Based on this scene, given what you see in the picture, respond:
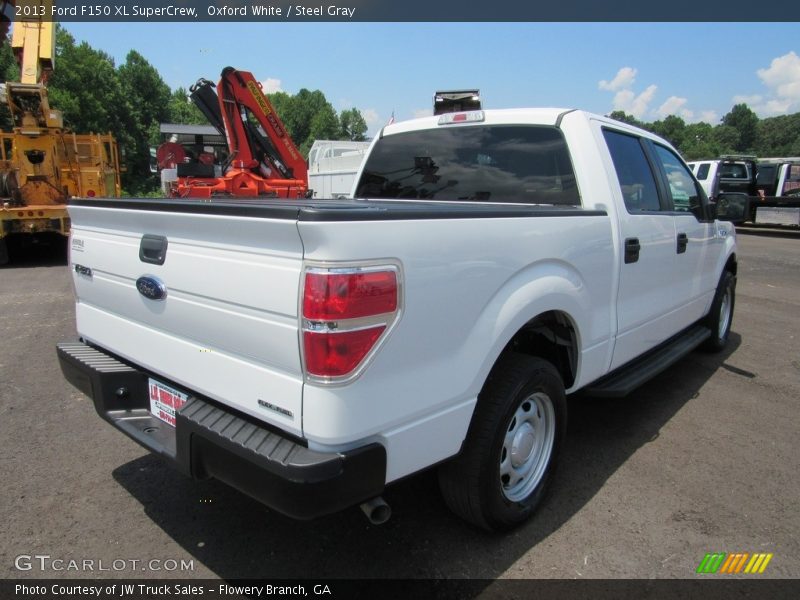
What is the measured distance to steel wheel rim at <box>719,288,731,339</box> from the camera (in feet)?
17.8

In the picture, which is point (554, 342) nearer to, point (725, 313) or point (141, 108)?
point (725, 313)

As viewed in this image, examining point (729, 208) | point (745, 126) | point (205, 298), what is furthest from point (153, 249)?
point (745, 126)

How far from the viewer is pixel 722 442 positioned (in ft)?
11.8

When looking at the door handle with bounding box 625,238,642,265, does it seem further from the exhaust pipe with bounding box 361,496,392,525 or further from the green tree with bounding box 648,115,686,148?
the green tree with bounding box 648,115,686,148

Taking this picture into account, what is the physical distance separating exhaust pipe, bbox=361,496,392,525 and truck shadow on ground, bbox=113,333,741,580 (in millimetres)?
527

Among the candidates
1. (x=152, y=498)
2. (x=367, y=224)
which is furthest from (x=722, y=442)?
(x=152, y=498)

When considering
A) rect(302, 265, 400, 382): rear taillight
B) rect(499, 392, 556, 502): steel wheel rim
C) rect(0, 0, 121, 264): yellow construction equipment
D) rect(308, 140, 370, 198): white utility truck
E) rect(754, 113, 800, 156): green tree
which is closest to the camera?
rect(302, 265, 400, 382): rear taillight

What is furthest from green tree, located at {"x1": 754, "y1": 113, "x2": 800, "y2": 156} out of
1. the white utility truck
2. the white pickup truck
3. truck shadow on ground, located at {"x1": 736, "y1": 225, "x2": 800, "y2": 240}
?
the white pickup truck

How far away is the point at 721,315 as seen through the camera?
5.41 metres

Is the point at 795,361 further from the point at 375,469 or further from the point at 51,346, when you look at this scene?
the point at 51,346

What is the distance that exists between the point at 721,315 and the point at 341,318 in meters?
5.00

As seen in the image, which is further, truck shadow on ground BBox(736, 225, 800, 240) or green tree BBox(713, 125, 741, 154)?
green tree BBox(713, 125, 741, 154)

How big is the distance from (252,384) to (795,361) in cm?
553

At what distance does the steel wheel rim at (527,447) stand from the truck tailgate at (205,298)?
3.88 feet
